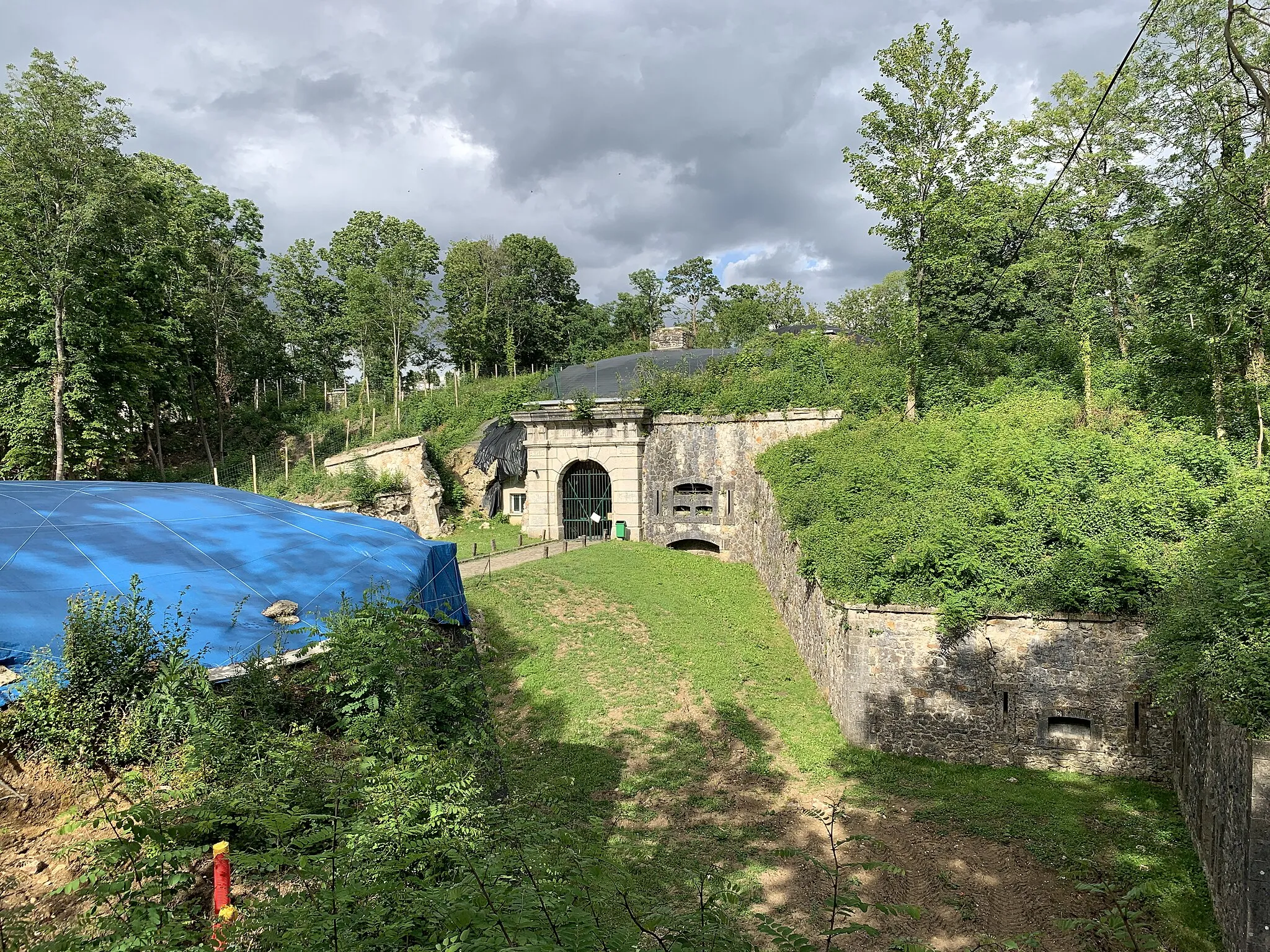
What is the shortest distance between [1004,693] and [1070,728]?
3.57 feet

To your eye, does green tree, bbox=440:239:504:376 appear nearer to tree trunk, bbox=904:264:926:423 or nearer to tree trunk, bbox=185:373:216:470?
tree trunk, bbox=185:373:216:470

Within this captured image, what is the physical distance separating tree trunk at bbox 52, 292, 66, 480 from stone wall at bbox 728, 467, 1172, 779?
22.1 metres

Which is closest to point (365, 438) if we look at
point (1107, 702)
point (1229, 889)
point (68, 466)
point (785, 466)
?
point (68, 466)

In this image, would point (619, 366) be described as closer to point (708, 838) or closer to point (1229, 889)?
point (708, 838)

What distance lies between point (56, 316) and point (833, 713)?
77.5 ft

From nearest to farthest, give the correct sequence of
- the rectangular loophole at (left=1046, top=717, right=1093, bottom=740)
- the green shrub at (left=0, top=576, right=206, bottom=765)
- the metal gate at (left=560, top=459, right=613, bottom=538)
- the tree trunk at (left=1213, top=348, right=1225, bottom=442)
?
the green shrub at (left=0, top=576, right=206, bottom=765), the rectangular loophole at (left=1046, top=717, right=1093, bottom=740), the tree trunk at (left=1213, top=348, right=1225, bottom=442), the metal gate at (left=560, top=459, right=613, bottom=538)

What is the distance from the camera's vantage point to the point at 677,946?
3.52 metres

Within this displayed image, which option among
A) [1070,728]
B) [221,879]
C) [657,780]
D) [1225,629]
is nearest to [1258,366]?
[1070,728]

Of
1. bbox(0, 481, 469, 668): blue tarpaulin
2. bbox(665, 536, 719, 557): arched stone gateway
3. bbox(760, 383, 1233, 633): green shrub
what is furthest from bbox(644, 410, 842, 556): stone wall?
bbox(0, 481, 469, 668): blue tarpaulin

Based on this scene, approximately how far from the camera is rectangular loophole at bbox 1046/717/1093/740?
1010cm

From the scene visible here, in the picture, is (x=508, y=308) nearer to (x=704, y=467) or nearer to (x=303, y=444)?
(x=303, y=444)

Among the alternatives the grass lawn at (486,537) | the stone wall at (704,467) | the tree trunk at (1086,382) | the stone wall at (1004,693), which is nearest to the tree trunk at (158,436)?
the grass lawn at (486,537)

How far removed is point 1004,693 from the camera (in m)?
10.3

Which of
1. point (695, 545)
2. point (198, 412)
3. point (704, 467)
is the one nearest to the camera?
point (704, 467)
